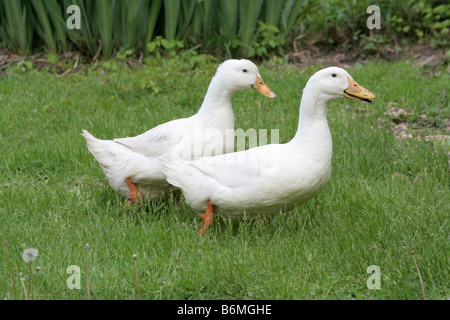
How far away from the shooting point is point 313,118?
4098 mm

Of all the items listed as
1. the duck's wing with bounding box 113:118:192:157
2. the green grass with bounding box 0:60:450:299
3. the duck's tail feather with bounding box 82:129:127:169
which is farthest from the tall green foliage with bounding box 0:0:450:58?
the duck's wing with bounding box 113:118:192:157

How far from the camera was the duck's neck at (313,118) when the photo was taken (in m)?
4.07

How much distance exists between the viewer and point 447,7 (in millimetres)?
8945

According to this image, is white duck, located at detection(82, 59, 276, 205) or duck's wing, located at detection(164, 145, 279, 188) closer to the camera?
duck's wing, located at detection(164, 145, 279, 188)

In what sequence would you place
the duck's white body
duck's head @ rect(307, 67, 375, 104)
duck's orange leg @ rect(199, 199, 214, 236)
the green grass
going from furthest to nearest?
duck's orange leg @ rect(199, 199, 214, 236), duck's head @ rect(307, 67, 375, 104), the duck's white body, the green grass

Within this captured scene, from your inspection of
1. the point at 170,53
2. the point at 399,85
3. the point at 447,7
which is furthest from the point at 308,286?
the point at 447,7

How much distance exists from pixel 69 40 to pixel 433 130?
5.03 m

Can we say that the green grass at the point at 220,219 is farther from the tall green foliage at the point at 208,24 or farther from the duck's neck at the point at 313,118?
the tall green foliage at the point at 208,24

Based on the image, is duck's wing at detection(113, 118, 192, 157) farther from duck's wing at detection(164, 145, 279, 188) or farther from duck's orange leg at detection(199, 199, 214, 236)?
duck's orange leg at detection(199, 199, 214, 236)

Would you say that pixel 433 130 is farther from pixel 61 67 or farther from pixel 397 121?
pixel 61 67

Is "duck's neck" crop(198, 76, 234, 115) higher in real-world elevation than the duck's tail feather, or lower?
higher

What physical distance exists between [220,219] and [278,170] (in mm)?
821

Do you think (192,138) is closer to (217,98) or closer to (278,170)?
(217,98)

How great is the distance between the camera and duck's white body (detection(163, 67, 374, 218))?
13.0 feet
